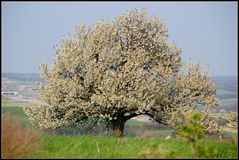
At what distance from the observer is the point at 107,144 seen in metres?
19.3

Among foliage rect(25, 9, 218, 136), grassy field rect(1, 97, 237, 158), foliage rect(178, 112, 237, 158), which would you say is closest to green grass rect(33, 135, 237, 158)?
grassy field rect(1, 97, 237, 158)

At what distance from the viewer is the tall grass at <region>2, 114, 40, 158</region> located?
16.3 meters

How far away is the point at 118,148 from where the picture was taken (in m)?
A: 18.7

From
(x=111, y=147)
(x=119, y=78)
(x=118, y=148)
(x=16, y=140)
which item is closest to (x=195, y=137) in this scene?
(x=118, y=148)

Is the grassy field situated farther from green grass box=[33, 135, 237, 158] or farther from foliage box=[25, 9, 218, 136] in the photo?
foliage box=[25, 9, 218, 136]

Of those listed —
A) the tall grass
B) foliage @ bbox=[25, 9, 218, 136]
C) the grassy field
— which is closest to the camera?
the tall grass

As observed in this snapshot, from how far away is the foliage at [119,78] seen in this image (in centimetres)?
3200

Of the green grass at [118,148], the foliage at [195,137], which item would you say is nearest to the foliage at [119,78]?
the green grass at [118,148]

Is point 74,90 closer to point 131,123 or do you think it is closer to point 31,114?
point 31,114

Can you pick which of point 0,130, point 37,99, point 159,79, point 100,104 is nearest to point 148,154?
point 0,130

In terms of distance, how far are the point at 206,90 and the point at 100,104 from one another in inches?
343

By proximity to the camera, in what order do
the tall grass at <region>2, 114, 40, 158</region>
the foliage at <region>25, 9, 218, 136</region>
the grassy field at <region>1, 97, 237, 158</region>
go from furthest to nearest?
the foliage at <region>25, 9, 218, 136</region>, the grassy field at <region>1, 97, 237, 158</region>, the tall grass at <region>2, 114, 40, 158</region>

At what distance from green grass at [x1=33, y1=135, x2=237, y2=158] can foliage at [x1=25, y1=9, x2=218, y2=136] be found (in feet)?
37.8

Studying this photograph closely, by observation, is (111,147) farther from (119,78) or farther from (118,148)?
(119,78)
